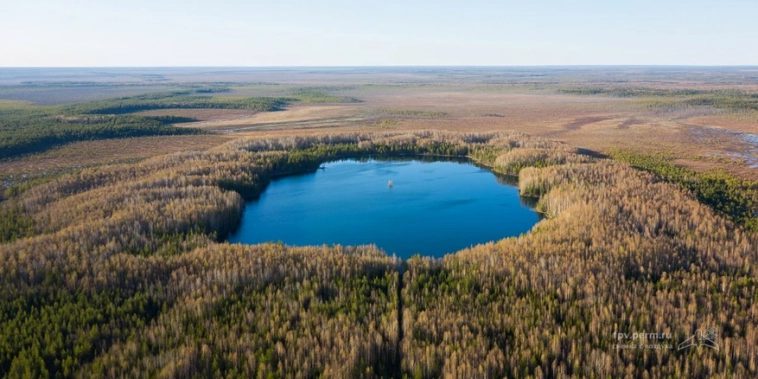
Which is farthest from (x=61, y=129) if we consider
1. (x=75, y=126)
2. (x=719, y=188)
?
(x=719, y=188)

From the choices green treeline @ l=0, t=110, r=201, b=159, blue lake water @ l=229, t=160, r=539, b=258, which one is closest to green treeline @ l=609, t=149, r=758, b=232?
blue lake water @ l=229, t=160, r=539, b=258

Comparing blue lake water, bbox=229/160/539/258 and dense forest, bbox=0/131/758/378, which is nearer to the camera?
dense forest, bbox=0/131/758/378

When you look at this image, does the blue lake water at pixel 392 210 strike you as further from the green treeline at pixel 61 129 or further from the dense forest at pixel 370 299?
the green treeline at pixel 61 129

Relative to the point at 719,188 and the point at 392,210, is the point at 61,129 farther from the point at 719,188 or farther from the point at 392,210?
the point at 719,188

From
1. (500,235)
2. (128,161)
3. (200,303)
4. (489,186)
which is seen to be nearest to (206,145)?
(128,161)

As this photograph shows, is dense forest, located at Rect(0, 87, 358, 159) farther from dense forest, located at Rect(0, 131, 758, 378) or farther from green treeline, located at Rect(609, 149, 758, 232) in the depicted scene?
green treeline, located at Rect(609, 149, 758, 232)

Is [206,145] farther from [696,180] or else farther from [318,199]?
[696,180]
